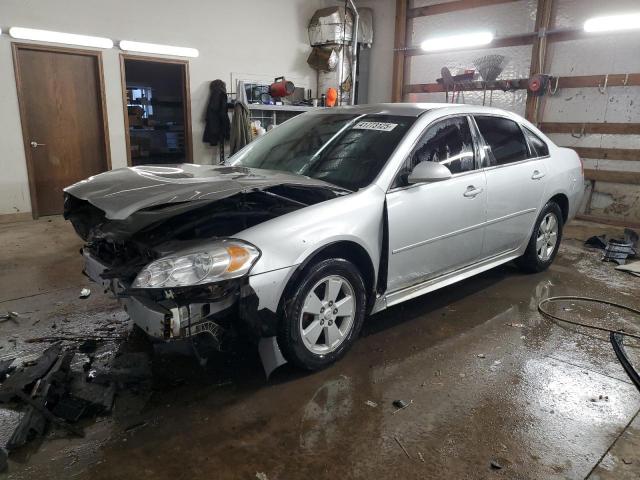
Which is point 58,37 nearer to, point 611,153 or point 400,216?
point 400,216

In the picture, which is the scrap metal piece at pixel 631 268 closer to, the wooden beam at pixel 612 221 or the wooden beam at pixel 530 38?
the wooden beam at pixel 612 221

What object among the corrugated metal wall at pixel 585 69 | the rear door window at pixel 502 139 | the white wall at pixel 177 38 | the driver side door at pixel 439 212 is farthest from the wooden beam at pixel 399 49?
the driver side door at pixel 439 212

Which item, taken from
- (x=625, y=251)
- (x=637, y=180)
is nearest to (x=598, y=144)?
(x=637, y=180)

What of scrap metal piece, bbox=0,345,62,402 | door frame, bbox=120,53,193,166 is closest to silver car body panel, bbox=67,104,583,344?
scrap metal piece, bbox=0,345,62,402

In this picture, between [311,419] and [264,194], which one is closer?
[311,419]

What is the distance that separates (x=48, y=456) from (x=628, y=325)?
3.56 meters

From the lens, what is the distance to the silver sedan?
213 centimetres

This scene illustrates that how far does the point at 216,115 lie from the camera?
24.4 ft

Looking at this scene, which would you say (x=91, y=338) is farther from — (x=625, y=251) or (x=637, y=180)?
(x=637, y=180)

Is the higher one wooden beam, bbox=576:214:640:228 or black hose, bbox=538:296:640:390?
wooden beam, bbox=576:214:640:228

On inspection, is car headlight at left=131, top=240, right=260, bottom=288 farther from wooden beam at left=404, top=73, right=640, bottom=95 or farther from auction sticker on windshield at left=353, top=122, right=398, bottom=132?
wooden beam at left=404, top=73, right=640, bottom=95

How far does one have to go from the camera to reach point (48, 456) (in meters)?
1.93

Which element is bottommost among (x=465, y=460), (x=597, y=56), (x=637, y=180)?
(x=465, y=460)

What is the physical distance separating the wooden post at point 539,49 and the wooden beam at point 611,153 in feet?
2.88
